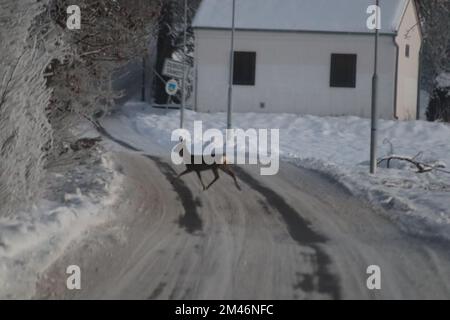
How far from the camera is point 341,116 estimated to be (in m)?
32.2

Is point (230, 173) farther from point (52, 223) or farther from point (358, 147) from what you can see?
point (358, 147)

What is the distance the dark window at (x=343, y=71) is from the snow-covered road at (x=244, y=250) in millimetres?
20752

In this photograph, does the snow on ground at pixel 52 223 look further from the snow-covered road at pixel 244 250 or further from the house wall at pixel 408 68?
the house wall at pixel 408 68

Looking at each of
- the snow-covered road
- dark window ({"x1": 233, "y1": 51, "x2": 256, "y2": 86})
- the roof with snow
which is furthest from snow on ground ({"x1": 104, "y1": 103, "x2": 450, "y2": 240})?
the roof with snow

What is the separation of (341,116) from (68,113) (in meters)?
22.0

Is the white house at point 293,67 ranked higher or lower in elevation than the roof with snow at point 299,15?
lower

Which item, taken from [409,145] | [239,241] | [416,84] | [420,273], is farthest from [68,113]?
[416,84]

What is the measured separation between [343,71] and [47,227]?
26.0m

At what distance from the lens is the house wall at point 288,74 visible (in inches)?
1283

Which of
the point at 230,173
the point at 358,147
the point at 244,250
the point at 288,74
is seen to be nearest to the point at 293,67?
the point at 288,74

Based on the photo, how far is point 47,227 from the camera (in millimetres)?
8016

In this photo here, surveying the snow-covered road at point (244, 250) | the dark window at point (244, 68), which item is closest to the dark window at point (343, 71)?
the dark window at point (244, 68)

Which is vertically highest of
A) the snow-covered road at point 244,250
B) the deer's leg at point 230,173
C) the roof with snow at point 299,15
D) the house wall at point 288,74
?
the roof with snow at point 299,15

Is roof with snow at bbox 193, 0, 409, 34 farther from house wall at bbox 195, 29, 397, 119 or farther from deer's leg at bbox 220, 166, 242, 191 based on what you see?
deer's leg at bbox 220, 166, 242, 191
